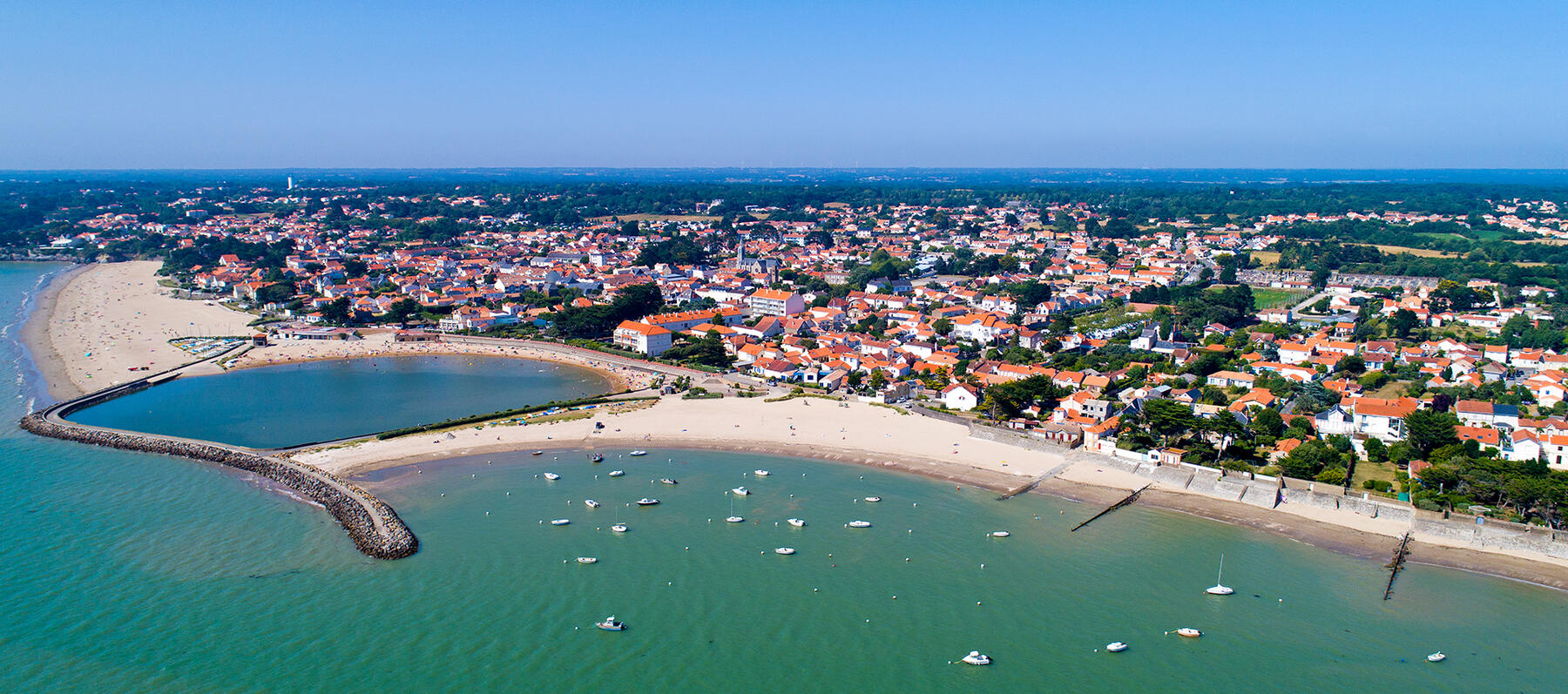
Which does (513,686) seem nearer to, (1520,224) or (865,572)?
(865,572)

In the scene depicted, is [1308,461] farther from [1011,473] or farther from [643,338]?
[643,338]

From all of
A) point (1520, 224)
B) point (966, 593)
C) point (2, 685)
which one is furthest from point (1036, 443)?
point (1520, 224)

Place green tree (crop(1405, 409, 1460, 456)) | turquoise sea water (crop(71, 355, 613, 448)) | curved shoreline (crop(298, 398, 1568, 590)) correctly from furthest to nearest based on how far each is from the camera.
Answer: turquoise sea water (crop(71, 355, 613, 448))
green tree (crop(1405, 409, 1460, 456))
curved shoreline (crop(298, 398, 1568, 590))

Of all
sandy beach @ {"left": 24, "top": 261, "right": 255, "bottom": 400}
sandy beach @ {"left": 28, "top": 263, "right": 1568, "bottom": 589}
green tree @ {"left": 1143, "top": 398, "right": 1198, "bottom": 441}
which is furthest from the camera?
sandy beach @ {"left": 24, "top": 261, "right": 255, "bottom": 400}

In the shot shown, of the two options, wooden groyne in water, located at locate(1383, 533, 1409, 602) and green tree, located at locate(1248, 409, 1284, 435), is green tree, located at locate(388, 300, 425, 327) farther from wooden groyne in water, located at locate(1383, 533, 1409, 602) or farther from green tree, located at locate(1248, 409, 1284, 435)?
wooden groyne in water, located at locate(1383, 533, 1409, 602)

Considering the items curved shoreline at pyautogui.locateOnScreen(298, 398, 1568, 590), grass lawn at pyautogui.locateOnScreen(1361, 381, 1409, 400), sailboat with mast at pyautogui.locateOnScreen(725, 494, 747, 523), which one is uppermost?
grass lawn at pyautogui.locateOnScreen(1361, 381, 1409, 400)

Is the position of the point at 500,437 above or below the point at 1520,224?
below

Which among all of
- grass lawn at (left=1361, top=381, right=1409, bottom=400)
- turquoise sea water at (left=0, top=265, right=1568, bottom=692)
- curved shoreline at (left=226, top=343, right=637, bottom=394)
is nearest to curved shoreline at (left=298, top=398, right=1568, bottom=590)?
turquoise sea water at (left=0, top=265, right=1568, bottom=692)
